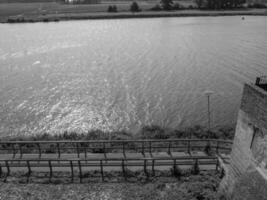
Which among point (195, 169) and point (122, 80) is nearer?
point (195, 169)

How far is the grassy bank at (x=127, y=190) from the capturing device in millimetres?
13773

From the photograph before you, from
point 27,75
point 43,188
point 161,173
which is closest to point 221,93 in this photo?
point 161,173

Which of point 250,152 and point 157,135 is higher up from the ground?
point 250,152

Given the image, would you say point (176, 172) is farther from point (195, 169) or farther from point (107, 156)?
point (107, 156)

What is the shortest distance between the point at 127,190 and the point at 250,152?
6.86m

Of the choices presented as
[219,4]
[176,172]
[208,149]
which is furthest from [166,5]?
[176,172]

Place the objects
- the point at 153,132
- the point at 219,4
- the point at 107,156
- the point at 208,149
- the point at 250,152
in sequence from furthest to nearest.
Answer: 1. the point at 219,4
2. the point at 153,132
3. the point at 208,149
4. the point at 107,156
5. the point at 250,152

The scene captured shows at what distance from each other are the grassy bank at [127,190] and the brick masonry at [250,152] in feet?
5.75

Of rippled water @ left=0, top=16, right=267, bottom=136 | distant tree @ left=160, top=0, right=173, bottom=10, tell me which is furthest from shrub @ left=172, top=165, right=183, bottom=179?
distant tree @ left=160, top=0, right=173, bottom=10

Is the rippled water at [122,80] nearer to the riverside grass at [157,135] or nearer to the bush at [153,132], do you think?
the bush at [153,132]

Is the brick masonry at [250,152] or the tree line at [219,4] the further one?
the tree line at [219,4]

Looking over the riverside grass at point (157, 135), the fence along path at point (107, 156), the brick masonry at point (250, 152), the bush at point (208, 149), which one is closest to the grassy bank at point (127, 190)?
the fence along path at point (107, 156)

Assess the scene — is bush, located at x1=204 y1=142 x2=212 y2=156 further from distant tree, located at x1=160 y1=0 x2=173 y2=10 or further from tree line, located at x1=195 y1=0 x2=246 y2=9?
tree line, located at x1=195 y1=0 x2=246 y2=9

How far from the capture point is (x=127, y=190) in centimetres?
1427
